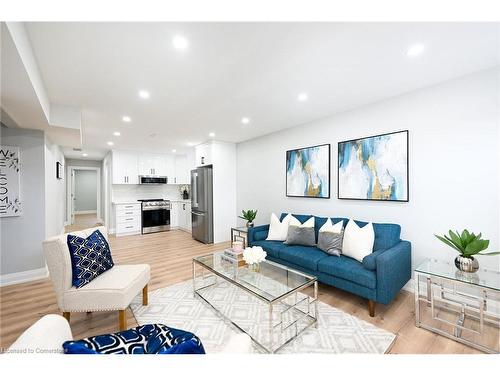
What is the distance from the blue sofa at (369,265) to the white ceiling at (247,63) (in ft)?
5.56

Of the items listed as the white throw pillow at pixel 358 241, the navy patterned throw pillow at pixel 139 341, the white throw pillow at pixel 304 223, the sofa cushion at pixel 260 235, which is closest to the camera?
the navy patterned throw pillow at pixel 139 341

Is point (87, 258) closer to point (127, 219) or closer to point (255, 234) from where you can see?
point (255, 234)

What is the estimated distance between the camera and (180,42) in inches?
65.1

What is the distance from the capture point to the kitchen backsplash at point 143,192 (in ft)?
21.0

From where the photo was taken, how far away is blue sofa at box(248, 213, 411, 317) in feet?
6.70

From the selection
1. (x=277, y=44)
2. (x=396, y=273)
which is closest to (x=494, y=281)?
(x=396, y=273)

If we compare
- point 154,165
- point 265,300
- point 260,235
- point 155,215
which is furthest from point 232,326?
point 154,165

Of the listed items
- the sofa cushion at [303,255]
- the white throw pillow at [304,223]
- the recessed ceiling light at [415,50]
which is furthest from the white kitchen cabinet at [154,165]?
the recessed ceiling light at [415,50]

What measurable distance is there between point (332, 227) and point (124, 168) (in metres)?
5.90

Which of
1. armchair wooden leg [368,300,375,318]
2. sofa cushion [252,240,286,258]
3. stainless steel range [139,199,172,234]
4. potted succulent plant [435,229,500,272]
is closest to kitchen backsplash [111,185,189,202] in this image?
stainless steel range [139,199,172,234]

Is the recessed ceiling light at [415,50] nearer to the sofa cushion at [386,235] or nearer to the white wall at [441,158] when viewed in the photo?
the white wall at [441,158]
